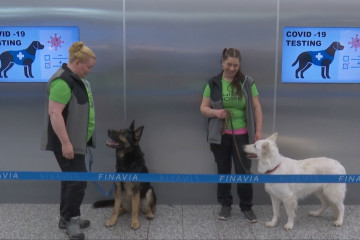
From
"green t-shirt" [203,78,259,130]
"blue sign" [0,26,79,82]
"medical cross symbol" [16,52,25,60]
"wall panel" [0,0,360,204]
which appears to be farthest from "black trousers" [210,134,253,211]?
"medical cross symbol" [16,52,25,60]

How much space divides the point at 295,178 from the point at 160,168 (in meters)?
1.57

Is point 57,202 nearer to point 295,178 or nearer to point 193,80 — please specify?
point 193,80

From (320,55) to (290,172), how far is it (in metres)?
1.38

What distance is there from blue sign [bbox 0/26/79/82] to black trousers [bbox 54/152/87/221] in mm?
1317

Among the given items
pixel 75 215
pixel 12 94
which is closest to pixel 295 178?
pixel 75 215

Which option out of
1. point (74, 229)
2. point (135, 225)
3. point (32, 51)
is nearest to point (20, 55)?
point (32, 51)

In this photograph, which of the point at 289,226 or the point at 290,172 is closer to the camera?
the point at 290,172

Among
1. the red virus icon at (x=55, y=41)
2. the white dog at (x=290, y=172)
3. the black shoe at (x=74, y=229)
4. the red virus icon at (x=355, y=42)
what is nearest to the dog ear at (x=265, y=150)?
the white dog at (x=290, y=172)

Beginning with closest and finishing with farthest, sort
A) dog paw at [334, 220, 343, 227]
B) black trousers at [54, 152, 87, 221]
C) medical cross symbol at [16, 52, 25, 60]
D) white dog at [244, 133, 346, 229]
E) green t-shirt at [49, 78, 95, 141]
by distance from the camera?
green t-shirt at [49, 78, 95, 141] → black trousers at [54, 152, 87, 221] → white dog at [244, 133, 346, 229] → dog paw at [334, 220, 343, 227] → medical cross symbol at [16, 52, 25, 60]

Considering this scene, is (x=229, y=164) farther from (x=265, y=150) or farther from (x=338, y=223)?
(x=338, y=223)

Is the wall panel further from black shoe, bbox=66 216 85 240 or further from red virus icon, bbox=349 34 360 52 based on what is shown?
black shoe, bbox=66 216 85 240

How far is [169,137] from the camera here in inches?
167

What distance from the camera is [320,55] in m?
4.06

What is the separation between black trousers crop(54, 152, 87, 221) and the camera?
3.21 m
